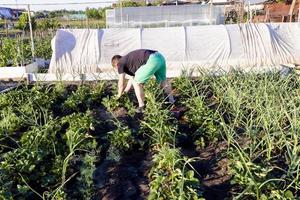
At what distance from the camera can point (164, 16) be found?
67.9 ft

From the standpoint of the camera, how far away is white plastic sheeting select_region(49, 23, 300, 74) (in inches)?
397

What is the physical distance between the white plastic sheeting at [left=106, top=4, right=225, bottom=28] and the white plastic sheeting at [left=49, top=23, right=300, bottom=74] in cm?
909

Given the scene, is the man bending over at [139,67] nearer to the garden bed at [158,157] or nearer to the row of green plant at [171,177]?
the garden bed at [158,157]

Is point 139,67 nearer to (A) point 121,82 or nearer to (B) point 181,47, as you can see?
(A) point 121,82

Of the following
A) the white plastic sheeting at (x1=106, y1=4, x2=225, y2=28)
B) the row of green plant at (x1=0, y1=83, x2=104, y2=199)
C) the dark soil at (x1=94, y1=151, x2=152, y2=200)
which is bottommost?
the dark soil at (x1=94, y1=151, x2=152, y2=200)

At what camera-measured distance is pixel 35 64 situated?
10.5m

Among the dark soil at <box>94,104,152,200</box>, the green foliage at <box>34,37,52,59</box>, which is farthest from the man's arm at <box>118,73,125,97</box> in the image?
the green foliage at <box>34,37,52,59</box>

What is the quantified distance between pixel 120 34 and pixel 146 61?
468cm

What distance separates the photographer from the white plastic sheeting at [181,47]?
1009 cm

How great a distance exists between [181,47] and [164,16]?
11027 mm

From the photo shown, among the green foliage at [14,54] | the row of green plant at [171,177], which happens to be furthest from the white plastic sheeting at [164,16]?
the row of green plant at [171,177]

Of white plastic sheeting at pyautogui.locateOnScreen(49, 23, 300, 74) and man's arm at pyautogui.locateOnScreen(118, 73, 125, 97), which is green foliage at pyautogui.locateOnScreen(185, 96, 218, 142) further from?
white plastic sheeting at pyautogui.locateOnScreen(49, 23, 300, 74)

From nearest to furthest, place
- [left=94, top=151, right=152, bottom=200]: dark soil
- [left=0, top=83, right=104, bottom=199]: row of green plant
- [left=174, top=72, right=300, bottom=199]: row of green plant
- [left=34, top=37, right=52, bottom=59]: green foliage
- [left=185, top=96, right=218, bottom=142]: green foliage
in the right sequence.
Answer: [left=174, top=72, right=300, bottom=199]: row of green plant, [left=0, top=83, right=104, bottom=199]: row of green plant, [left=94, top=151, right=152, bottom=200]: dark soil, [left=185, top=96, right=218, bottom=142]: green foliage, [left=34, top=37, right=52, bottom=59]: green foliage

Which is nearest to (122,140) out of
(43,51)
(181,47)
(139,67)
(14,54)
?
(139,67)
